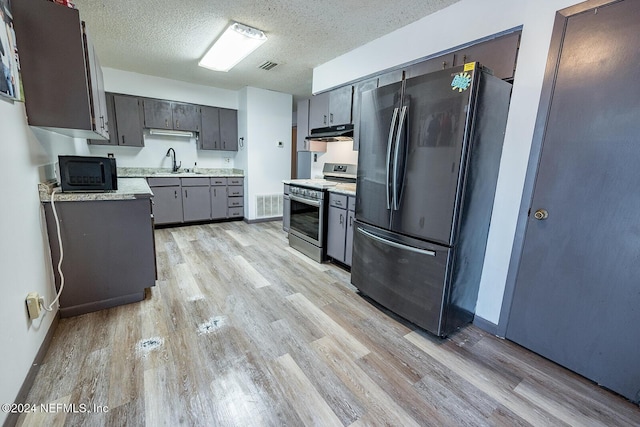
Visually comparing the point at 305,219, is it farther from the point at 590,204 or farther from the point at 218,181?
the point at 590,204

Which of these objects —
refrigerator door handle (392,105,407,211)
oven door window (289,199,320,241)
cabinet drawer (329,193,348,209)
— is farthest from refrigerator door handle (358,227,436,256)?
oven door window (289,199,320,241)

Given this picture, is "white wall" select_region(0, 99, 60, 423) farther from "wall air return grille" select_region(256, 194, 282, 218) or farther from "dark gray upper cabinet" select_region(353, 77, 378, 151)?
"wall air return grille" select_region(256, 194, 282, 218)

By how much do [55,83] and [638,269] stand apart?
345 cm

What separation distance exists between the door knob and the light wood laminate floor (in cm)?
92

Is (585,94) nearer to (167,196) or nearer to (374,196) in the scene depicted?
(374,196)

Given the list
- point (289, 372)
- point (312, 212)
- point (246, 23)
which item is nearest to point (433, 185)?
point (289, 372)

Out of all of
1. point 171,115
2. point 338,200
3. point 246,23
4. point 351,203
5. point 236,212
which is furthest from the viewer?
point 236,212

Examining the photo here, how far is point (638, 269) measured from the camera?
1.40m

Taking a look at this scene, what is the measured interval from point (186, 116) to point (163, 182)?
125cm

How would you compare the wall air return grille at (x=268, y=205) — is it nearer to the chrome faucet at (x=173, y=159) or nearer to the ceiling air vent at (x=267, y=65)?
the chrome faucet at (x=173, y=159)

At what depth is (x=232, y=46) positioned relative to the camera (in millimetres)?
2982

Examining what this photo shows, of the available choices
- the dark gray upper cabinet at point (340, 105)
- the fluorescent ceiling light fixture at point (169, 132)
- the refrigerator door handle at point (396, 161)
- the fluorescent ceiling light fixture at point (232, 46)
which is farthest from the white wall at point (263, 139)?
the refrigerator door handle at point (396, 161)

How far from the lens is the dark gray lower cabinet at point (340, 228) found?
2805 mm

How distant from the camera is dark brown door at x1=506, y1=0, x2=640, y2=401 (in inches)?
55.3
